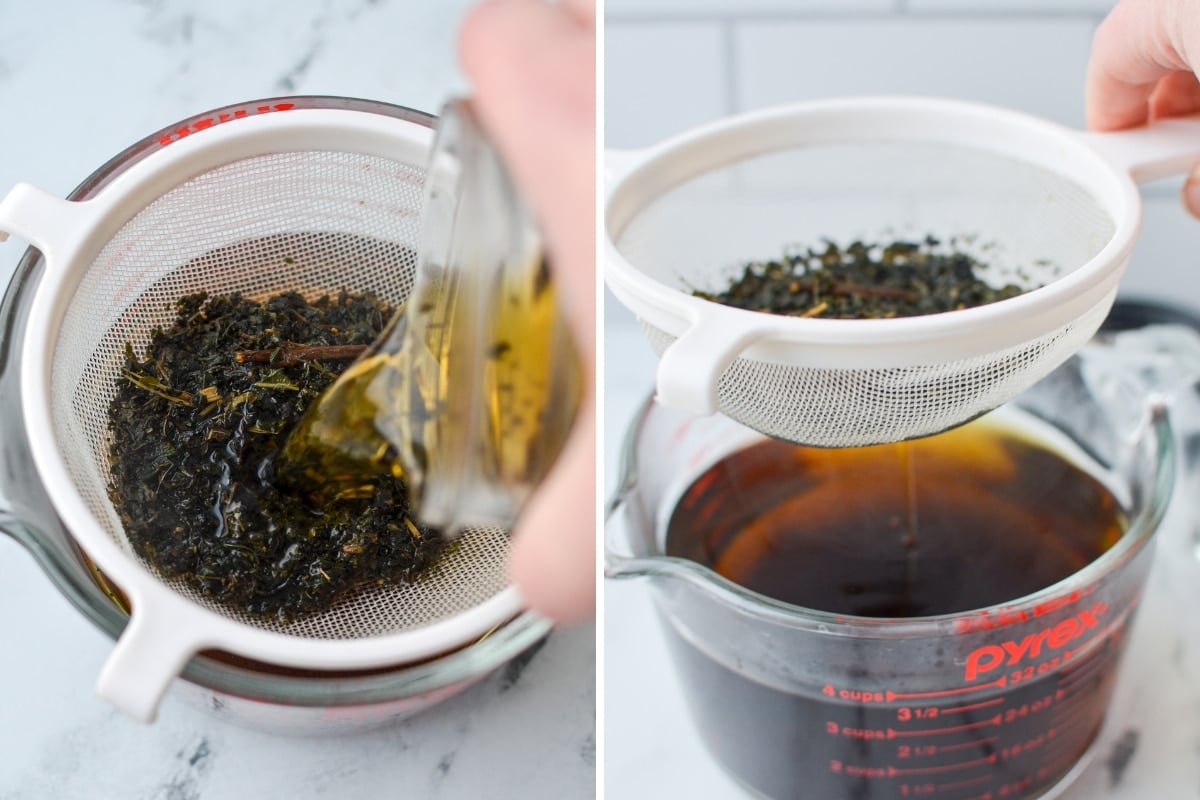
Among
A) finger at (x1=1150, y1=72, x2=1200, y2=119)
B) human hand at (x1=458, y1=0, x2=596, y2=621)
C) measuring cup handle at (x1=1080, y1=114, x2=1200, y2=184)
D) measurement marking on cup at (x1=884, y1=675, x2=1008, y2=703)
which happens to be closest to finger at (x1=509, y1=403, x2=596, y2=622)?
human hand at (x1=458, y1=0, x2=596, y2=621)

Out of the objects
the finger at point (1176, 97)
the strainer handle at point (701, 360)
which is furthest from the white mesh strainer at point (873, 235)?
the finger at point (1176, 97)

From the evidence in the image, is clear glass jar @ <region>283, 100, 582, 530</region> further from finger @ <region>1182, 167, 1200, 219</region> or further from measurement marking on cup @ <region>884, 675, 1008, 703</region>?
finger @ <region>1182, 167, 1200, 219</region>

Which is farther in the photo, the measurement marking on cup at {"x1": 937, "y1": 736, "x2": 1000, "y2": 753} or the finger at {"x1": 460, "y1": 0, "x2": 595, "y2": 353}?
the measurement marking on cup at {"x1": 937, "y1": 736, "x2": 1000, "y2": 753}

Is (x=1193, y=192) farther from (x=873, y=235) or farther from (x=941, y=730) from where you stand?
(x=941, y=730)

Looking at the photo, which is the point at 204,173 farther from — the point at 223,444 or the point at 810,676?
the point at 810,676

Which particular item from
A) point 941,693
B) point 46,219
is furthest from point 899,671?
point 46,219

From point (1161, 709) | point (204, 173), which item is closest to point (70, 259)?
point (204, 173)
